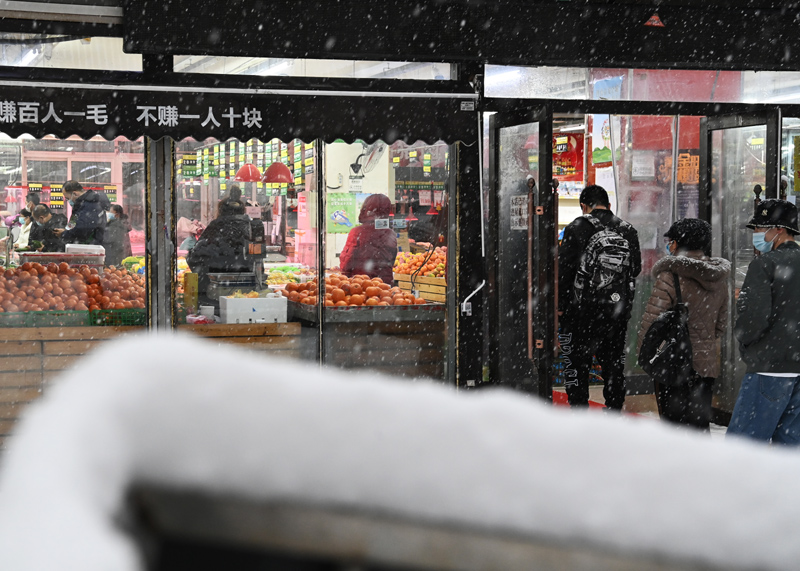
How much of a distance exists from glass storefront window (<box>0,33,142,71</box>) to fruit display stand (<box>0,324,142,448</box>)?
6.59ft

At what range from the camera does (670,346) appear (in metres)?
6.59

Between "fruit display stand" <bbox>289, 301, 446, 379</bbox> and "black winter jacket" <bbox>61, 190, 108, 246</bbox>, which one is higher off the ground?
"black winter jacket" <bbox>61, 190, 108, 246</bbox>

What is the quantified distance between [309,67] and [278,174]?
2.97 ft

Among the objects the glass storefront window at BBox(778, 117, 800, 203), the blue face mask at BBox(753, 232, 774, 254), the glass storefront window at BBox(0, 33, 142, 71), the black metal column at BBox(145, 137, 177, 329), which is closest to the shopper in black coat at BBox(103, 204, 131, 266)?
the black metal column at BBox(145, 137, 177, 329)

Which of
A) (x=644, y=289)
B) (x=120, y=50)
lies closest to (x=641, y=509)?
(x=120, y=50)

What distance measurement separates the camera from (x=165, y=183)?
6.99 metres

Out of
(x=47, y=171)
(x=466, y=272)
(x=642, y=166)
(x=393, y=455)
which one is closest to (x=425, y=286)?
(x=466, y=272)

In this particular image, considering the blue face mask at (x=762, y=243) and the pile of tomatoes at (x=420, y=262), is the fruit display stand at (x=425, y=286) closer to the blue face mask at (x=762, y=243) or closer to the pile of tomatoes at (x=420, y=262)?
the pile of tomatoes at (x=420, y=262)

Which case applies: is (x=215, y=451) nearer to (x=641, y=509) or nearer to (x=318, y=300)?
(x=641, y=509)

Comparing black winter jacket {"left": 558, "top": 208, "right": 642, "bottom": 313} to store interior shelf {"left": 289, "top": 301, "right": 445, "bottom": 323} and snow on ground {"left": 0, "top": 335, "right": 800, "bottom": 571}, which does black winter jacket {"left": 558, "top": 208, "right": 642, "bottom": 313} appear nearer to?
store interior shelf {"left": 289, "top": 301, "right": 445, "bottom": 323}

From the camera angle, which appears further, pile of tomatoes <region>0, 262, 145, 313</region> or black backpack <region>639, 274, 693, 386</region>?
pile of tomatoes <region>0, 262, 145, 313</region>

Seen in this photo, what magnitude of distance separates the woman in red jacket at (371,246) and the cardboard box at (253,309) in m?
0.63

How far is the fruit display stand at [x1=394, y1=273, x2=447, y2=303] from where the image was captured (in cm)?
765

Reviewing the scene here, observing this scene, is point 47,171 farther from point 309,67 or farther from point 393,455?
point 393,455
